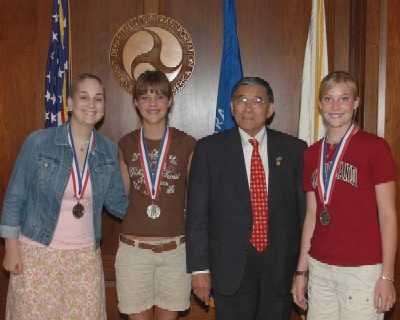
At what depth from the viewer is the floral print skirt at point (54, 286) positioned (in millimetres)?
2564

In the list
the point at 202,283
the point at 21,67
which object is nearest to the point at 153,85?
the point at 202,283

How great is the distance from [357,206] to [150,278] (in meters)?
1.34

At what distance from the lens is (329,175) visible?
237cm

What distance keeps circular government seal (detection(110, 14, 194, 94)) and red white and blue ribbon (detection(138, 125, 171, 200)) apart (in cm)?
105

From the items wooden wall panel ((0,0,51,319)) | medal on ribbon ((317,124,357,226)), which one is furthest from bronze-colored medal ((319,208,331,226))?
wooden wall panel ((0,0,51,319))

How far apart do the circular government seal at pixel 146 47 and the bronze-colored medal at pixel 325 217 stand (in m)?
1.95

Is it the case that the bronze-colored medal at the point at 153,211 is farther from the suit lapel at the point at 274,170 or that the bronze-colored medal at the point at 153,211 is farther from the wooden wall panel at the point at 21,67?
the wooden wall panel at the point at 21,67

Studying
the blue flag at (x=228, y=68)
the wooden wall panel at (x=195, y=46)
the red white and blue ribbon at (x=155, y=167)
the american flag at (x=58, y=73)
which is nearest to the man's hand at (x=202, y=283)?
the red white and blue ribbon at (x=155, y=167)

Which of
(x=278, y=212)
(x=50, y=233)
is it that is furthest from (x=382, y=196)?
(x=50, y=233)

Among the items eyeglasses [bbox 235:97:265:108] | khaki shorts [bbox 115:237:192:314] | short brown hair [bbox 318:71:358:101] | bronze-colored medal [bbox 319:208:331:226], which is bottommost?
khaki shorts [bbox 115:237:192:314]

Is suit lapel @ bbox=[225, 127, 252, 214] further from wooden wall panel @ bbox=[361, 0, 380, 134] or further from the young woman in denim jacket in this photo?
wooden wall panel @ bbox=[361, 0, 380, 134]

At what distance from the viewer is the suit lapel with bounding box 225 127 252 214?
8.39ft

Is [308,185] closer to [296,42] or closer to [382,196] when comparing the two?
[382,196]

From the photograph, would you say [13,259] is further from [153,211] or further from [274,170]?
[274,170]
